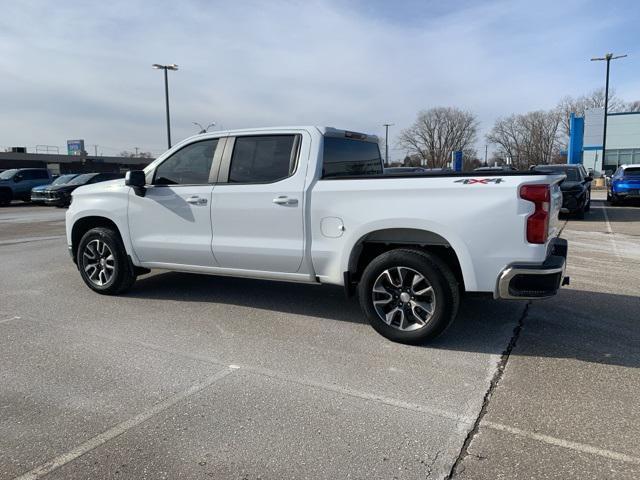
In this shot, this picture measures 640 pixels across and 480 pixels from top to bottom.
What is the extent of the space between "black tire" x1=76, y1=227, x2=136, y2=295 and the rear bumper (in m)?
4.27

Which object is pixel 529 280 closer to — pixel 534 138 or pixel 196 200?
pixel 196 200

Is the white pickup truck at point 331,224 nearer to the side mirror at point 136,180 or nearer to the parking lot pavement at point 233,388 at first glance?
the side mirror at point 136,180

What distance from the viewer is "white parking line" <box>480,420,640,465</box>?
107 inches

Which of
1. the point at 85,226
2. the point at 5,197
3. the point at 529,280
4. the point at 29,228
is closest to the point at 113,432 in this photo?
the point at 529,280

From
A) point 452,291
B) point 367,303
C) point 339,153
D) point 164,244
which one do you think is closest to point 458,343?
point 452,291

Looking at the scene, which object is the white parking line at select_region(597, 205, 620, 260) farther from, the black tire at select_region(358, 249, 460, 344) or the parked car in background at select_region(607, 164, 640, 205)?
the black tire at select_region(358, 249, 460, 344)

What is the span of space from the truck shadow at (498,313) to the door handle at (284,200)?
1303mm

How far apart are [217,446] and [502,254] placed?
2.52 meters

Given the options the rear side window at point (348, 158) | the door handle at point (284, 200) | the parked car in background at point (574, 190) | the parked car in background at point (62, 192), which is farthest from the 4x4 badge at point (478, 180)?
the parked car in background at point (62, 192)

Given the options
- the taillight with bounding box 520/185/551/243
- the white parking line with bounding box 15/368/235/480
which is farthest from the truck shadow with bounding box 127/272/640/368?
the white parking line with bounding box 15/368/235/480

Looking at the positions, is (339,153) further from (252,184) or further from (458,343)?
(458,343)

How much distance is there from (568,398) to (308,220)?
100 inches

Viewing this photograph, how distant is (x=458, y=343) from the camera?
176 inches

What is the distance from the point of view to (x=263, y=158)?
16.8 feet
